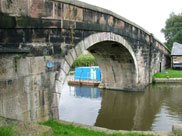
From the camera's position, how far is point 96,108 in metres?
10.3

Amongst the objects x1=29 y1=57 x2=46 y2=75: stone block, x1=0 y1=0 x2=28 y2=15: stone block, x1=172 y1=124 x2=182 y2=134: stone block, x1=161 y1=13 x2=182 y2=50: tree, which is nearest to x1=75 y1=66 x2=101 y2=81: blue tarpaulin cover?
x1=29 y1=57 x2=46 y2=75: stone block

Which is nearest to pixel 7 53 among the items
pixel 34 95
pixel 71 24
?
pixel 34 95

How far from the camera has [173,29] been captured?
3359 centimetres

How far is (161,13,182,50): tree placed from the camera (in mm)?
32875

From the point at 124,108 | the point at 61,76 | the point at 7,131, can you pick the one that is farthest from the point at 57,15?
the point at 124,108

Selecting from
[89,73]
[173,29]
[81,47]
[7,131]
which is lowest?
[7,131]

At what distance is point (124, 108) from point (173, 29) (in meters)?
27.4

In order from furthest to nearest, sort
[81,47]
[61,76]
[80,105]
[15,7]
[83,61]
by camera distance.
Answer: [83,61], [80,105], [81,47], [61,76], [15,7]

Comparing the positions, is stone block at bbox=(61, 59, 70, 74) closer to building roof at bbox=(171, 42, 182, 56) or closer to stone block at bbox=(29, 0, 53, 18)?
stone block at bbox=(29, 0, 53, 18)

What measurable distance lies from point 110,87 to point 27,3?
10.5m

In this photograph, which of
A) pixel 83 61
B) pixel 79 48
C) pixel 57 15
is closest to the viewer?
pixel 57 15

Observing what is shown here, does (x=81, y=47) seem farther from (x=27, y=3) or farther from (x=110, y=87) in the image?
(x=110, y=87)

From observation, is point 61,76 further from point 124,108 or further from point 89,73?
point 89,73

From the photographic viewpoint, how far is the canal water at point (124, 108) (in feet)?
27.1
